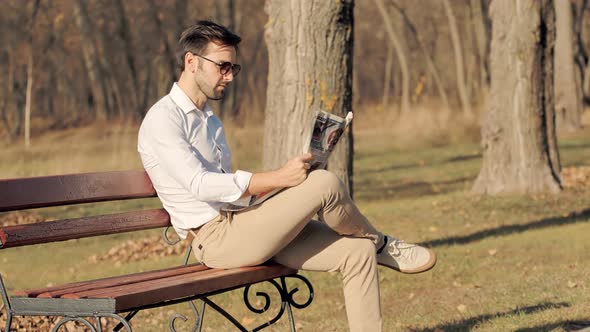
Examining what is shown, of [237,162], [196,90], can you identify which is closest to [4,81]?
[237,162]

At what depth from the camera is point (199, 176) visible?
480 centimetres

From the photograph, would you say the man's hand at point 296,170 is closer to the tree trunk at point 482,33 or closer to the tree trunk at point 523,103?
the tree trunk at point 523,103

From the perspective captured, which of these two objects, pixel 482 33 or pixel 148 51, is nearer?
pixel 482 33

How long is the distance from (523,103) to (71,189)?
9.49m

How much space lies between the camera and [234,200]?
4801mm

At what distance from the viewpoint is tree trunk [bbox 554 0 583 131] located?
25672mm

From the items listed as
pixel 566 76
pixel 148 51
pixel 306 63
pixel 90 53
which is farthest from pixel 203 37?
pixel 148 51

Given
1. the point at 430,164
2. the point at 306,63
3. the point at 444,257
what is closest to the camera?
the point at 306,63

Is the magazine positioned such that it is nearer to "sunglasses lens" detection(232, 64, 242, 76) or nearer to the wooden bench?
the wooden bench

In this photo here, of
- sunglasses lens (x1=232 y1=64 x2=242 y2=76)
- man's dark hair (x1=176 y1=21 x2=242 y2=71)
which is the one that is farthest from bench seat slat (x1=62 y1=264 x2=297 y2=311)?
man's dark hair (x1=176 y1=21 x2=242 y2=71)

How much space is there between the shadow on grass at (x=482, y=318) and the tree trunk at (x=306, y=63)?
2344 mm

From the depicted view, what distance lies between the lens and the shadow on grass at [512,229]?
10.2 m

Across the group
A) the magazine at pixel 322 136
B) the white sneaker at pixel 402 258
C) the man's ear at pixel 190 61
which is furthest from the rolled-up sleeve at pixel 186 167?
the white sneaker at pixel 402 258

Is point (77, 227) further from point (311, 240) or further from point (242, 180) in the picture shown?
point (311, 240)
